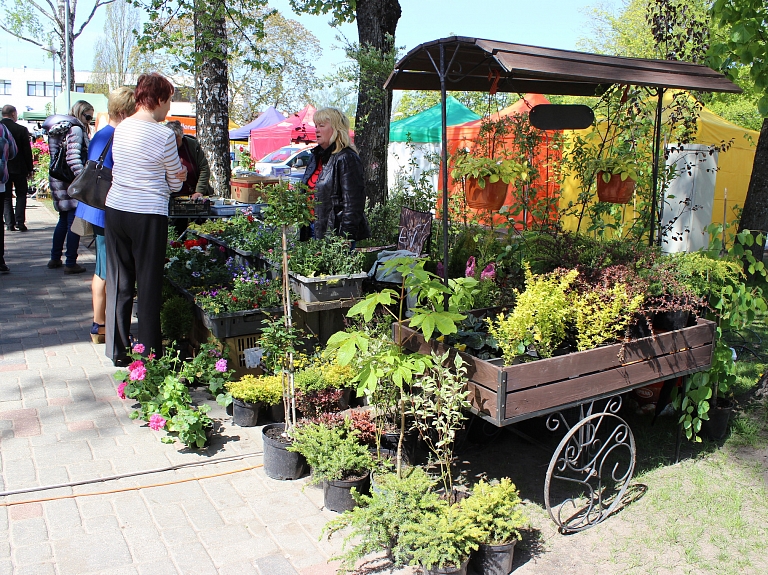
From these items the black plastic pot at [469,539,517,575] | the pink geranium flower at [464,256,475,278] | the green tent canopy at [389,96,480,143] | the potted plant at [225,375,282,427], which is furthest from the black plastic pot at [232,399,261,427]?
the green tent canopy at [389,96,480,143]

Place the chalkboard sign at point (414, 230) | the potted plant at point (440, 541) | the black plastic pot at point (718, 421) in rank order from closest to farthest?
the potted plant at point (440, 541) < the black plastic pot at point (718, 421) < the chalkboard sign at point (414, 230)

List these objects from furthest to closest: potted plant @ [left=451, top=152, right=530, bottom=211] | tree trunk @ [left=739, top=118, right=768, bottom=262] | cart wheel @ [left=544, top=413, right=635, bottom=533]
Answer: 1. tree trunk @ [left=739, top=118, right=768, bottom=262]
2. potted plant @ [left=451, top=152, right=530, bottom=211]
3. cart wheel @ [left=544, top=413, right=635, bottom=533]

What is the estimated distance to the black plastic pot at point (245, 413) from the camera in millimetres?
4270

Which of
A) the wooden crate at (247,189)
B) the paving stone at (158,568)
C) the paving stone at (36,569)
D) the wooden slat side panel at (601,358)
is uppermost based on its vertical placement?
the wooden crate at (247,189)

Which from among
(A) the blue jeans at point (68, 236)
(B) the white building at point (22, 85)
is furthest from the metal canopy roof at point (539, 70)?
(B) the white building at point (22, 85)

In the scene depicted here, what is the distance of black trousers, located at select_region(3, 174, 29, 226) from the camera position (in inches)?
421

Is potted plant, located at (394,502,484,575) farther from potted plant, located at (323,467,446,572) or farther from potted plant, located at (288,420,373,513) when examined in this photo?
potted plant, located at (288,420,373,513)

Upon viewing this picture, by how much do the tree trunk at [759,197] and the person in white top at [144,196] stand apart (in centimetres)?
665

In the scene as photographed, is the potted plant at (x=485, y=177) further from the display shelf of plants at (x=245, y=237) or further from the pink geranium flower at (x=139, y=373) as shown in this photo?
the pink geranium flower at (x=139, y=373)

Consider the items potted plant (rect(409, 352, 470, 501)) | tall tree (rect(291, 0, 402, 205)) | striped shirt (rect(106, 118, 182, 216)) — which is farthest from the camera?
tall tree (rect(291, 0, 402, 205))

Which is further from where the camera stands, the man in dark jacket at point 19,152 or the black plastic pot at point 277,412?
the man in dark jacket at point 19,152

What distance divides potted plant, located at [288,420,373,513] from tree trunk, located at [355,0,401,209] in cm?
435

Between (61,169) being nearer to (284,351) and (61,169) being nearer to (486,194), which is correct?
(284,351)

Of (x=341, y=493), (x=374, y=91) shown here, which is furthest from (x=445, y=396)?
(x=374, y=91)
